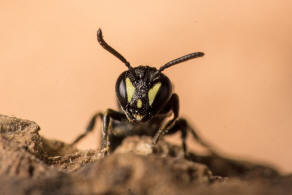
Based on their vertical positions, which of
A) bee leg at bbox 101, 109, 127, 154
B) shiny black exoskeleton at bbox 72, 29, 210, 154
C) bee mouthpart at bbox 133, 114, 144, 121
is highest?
shiny black exoskeleton at bbox 72, 29, 210, 154

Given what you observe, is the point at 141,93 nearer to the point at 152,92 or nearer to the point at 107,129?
the point at 152,92

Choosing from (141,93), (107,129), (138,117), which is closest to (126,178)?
(141,93)

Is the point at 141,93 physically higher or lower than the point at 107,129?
higher

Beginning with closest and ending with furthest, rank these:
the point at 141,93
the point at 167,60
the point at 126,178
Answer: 1. the point at 126,178
2. the point at 141,93
3. the point at 167,60

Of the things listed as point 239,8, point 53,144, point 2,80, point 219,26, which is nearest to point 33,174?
point 53,144

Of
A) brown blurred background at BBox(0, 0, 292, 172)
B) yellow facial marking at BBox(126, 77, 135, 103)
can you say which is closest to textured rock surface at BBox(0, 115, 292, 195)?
yellow facial marking at BBox(126, 77, 135, 103)

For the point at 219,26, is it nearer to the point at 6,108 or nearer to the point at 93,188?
the point at 6,108

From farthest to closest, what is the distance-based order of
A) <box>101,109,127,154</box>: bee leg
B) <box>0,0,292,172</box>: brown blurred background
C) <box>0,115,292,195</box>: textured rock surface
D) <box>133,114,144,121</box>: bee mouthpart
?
<box>0,0,292,172</box>: brown blurred background, <box>133,114,144,121</box>: bee mouthpart, <box>101,109,127,154</box>: bee leg, <box>0,115,292,195</box>: textured rock surface

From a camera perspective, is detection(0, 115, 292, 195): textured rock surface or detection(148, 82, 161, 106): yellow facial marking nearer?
detection(0, 115, 292, 195): textured rock surface

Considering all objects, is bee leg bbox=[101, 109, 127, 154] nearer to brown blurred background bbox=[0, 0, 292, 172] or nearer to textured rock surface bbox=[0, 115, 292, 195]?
textured rock surface bbox=[0, 115, 292, 195]
